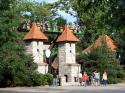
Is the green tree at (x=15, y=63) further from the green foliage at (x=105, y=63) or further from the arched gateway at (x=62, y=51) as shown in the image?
the green foliage at (x=105, y=63)

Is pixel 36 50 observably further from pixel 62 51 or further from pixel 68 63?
pixel 68 63

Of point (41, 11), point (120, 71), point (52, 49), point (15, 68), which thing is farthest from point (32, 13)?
point (15, 68)

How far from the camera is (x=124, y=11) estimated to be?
757cm

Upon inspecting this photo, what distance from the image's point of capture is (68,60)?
50.7 m

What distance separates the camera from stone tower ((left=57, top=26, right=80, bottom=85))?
161 feet

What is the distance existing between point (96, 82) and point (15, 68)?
8292 millimetres

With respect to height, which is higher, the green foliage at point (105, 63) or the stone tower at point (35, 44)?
the stone tower at point (35, 44)

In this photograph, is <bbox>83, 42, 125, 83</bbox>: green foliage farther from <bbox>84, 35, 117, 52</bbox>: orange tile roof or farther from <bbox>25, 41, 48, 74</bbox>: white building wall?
<bbox>25, 41, 48, 74</bbox>: white building wall

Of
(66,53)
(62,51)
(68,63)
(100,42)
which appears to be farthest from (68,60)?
(100,42)

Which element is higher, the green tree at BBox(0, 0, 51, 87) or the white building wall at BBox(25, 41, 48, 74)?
the white building wall at BBox(25, 41, 48, 74)

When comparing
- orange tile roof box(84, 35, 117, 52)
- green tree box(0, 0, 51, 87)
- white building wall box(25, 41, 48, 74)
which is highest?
orange tile roof box(84, 35, 117, 52)

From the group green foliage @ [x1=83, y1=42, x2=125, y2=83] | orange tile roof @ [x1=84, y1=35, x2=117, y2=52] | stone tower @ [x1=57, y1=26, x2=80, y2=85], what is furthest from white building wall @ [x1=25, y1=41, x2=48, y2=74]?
orange tile roof @ [x1=84, y1=35, x2=117, y2=52]

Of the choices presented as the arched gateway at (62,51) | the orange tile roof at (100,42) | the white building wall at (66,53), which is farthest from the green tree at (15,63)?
the orange tile roof at (100,42)

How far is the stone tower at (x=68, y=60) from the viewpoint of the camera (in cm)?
4908
